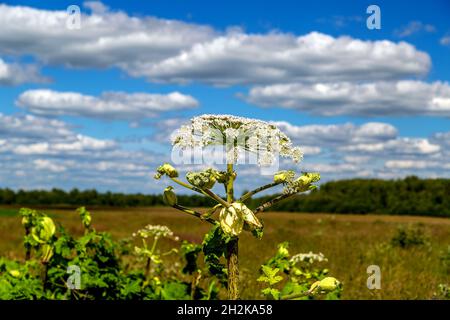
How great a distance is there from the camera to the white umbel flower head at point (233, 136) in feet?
7.62

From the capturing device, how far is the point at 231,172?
2316 millimetres

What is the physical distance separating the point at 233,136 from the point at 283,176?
266 millimetres

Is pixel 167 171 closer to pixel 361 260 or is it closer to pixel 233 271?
pixel 233 271

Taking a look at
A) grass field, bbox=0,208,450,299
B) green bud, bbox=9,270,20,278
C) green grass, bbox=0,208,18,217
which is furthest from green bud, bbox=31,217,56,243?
green grass, bbox=0,208,18,217

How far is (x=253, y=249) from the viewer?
55.1ft

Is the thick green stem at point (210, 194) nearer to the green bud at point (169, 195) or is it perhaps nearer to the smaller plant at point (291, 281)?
the green bud at point (169, 195)

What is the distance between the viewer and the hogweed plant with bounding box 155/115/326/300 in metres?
2.20

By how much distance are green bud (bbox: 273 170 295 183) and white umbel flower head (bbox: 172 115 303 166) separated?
76 mm

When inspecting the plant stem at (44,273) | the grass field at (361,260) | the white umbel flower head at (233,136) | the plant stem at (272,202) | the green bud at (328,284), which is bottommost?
the grass field at (361,260)

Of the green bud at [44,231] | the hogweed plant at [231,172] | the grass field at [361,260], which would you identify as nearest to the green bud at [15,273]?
the green bud at [44,231]

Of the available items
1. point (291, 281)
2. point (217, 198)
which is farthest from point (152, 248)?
point (217, 198)

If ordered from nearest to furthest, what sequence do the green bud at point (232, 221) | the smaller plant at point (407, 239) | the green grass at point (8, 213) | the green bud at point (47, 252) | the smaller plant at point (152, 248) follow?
the green bud at point (232, 221) → the green bud at point (47, 252) → the smaller plant at point (152, 248) → the smaller plant at point (407, 239) → the green grass at point (8, 213)
